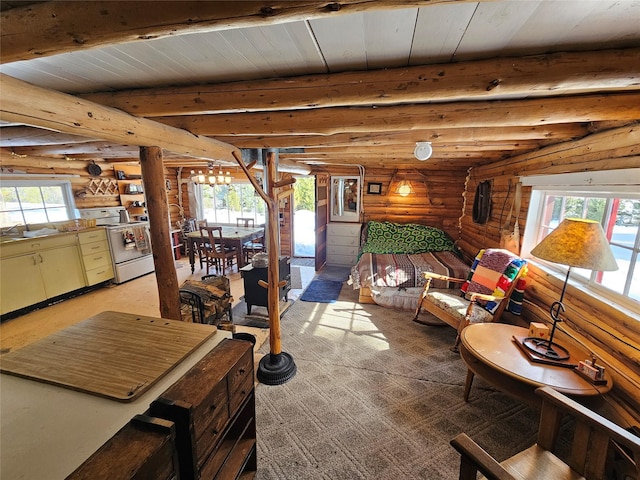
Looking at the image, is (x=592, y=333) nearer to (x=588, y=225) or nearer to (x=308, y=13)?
(x=588, y=225)

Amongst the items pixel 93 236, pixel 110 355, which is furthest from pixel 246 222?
pixel 110 355

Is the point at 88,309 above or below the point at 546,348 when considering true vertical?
below

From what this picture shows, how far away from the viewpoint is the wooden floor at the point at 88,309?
3080 millimetres

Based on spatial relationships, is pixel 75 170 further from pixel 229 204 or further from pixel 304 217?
pixel 304 217

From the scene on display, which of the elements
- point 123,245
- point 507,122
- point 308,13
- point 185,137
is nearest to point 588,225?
point 507,122

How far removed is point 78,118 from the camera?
145 centimetres

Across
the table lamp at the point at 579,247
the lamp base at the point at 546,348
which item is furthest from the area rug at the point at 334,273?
the table lamp at the point at 579,247

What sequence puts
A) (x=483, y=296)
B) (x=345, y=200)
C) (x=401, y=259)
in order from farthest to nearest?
(x=345, y=200)
(x=401, y=259)
(x=483, y=296)

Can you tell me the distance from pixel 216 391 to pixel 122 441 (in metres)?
0.32

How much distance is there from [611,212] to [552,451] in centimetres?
181

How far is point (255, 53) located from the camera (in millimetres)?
1203

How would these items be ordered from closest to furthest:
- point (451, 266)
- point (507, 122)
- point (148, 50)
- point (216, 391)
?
point (216, 391) → point (148, 50) → point (507, 122) → point (451, 266)

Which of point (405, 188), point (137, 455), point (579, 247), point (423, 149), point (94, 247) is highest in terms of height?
point (423, 149)

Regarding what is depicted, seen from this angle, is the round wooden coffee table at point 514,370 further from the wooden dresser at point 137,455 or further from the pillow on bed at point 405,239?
the pillow on bed at point 405,239
